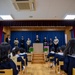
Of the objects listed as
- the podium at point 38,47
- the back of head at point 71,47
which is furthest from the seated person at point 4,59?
the podium at point 38,47

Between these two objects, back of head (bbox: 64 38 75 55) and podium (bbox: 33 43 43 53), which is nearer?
back of head (bbox: 64 38 75 55)

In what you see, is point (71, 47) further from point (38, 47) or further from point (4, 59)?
point (38, 47)

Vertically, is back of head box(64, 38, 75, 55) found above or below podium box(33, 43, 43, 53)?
above

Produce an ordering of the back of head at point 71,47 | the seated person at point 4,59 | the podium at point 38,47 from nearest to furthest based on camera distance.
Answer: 1. the seated person at point 4,59
2. the back of head at point 71,47
3. the podium at point 38,47

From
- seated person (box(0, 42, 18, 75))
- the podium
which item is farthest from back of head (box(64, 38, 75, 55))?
the podium

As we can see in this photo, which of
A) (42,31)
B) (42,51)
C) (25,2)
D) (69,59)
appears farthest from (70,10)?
(42,31)

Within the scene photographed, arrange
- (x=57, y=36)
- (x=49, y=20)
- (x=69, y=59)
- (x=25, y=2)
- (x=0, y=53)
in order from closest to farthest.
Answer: (x=0, y=53) < (x=69, y=59) < (x=25, y=2) < (x=49, y=20) < (x=57, y=36)

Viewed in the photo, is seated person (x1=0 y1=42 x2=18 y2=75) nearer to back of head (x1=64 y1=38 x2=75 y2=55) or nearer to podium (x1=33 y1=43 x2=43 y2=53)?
back of head (x1=64 y1=38 x2=75 y2=55)

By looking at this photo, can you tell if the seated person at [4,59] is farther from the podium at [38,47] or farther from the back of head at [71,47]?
the podium at [38,47]

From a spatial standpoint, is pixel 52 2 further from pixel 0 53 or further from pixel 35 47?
pixel 35 47

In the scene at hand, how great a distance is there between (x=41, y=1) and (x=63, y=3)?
76 cm

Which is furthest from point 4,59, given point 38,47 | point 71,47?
point 38,47

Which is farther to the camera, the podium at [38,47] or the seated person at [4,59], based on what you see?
the podium at [38,47]

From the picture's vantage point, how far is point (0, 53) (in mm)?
2518
